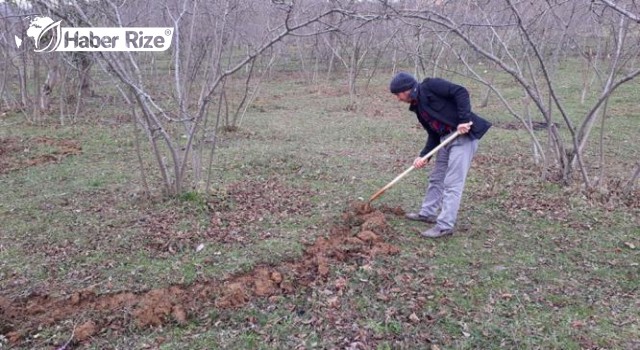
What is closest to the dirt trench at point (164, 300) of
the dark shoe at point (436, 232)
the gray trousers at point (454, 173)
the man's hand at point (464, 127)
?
the dark shoe at point (436, 232)

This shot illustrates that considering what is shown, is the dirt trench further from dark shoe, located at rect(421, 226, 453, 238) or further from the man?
the man

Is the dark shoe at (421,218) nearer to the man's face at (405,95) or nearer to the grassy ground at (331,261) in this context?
the grassy ground at (331,261)

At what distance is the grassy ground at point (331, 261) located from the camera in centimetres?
288

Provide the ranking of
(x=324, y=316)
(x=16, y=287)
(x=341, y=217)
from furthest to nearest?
(x=341, y=217)
(x=16, y=287)
(x=324, y=316)

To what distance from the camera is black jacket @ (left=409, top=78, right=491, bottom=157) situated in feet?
12.3

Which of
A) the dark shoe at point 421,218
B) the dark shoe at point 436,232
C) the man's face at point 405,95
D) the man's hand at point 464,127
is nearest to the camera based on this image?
the man's hand at point 464,127

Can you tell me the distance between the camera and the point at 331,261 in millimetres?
3604

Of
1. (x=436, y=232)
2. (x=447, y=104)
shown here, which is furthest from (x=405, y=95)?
(x=436, y=232)

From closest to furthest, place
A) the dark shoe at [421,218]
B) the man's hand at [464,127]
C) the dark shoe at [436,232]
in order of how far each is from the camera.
Answer: the man's hand at [464,127] < the dark shoe at [436,232] < the dark shoe at [421,218]

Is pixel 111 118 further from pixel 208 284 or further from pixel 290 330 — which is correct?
pixel 290 330

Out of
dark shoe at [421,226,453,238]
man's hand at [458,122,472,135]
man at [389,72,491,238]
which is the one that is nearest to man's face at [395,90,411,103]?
man at [389,72,491,238]

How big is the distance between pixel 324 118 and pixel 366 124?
111cm

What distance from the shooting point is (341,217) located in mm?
4461

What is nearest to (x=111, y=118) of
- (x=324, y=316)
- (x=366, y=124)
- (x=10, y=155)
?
→ (x=10, y=155)
